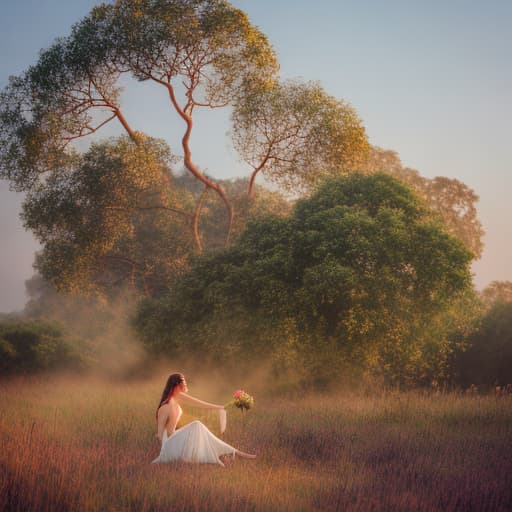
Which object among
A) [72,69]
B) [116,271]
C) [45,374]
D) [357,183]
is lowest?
[45,374]

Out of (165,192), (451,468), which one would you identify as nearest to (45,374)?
(165,192)

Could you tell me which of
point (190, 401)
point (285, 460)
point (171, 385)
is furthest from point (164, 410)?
point (285, 460)

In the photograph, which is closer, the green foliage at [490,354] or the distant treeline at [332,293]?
the distant treeline at [332,293]

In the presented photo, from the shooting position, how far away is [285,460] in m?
9.48

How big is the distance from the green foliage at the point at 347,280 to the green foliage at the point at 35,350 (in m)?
9.18

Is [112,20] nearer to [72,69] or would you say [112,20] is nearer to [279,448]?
[72,69]

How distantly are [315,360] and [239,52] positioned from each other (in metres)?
15.2

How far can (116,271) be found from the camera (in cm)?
3266

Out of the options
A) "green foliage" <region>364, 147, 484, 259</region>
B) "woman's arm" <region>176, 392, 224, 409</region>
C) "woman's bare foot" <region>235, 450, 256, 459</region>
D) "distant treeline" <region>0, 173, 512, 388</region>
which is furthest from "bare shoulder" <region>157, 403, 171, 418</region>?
"green foliage" <region>364, 147, 484, 259</region>

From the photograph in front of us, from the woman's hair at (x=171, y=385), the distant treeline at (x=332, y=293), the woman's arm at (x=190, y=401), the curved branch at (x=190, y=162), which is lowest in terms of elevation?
the woman's arm at (x=190, y=401)

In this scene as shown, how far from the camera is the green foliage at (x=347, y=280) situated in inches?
706

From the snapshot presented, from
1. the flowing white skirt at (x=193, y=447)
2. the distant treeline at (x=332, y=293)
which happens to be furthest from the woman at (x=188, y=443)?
the distant treeline at (x=332, y=293)

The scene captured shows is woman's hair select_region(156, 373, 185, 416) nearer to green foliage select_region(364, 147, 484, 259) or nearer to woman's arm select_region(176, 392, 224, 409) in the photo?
woman's arm select_region(176, 392, 224, 409)

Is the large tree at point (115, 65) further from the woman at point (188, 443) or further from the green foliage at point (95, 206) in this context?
the woman at point (188, 443)
